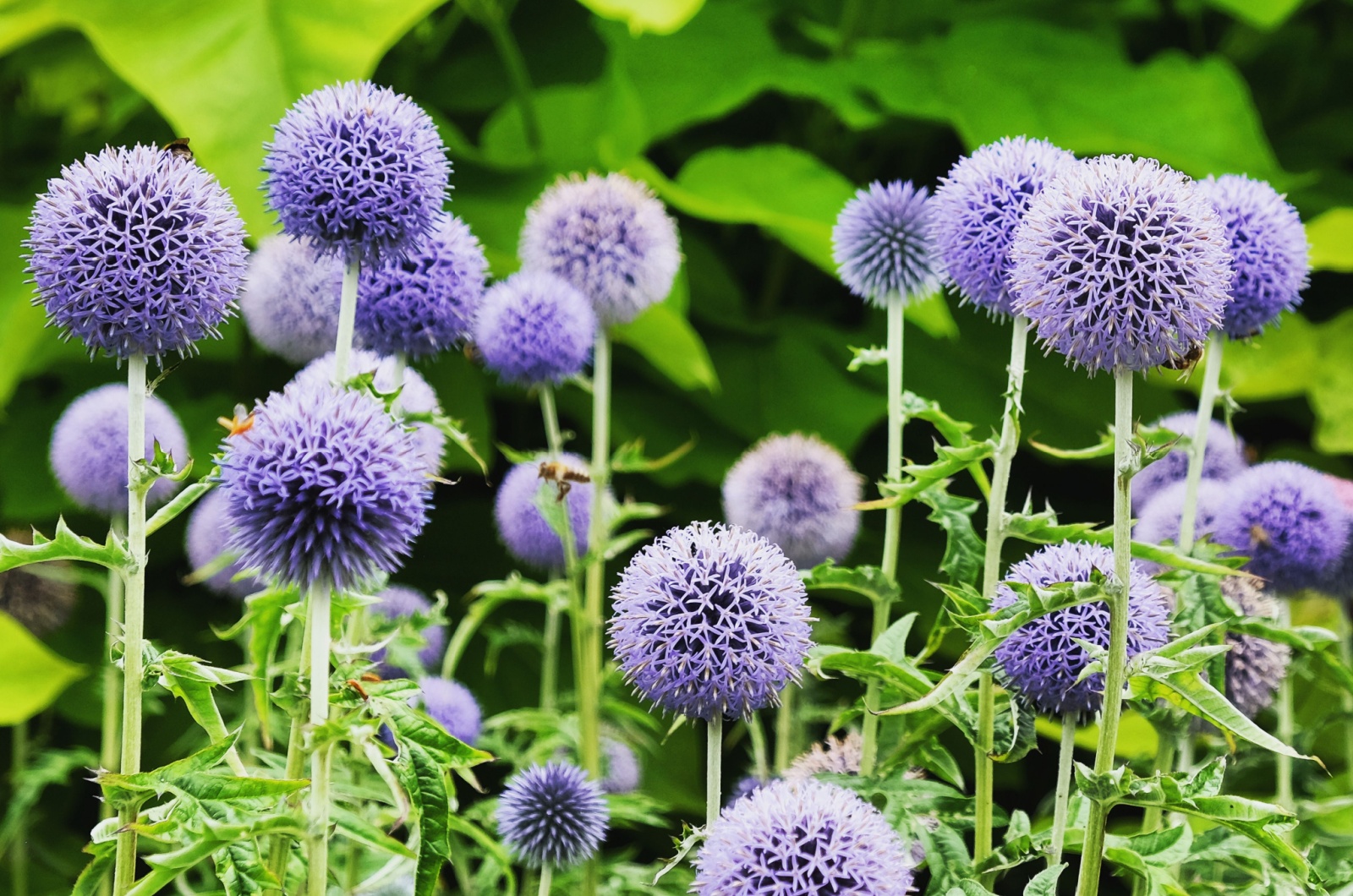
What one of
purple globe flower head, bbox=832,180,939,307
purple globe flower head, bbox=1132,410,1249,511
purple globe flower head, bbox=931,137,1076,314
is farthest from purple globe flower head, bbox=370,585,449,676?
purple globe flower head, bbox=1132,410,1249,511

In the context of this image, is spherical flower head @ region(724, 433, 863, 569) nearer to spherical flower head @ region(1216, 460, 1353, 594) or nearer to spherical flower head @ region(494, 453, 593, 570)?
spherical flower head @ region(494, 453, 593, 570)

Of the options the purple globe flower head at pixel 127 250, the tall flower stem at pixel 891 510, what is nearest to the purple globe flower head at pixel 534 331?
the tall flower stem at pixel 891 510

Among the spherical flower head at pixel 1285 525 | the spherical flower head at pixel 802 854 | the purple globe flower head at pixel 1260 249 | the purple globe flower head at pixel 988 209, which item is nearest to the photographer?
the spherical flower head at pixel 802 854

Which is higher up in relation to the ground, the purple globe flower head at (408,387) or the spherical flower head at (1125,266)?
the spherical flower head at (1125,266)

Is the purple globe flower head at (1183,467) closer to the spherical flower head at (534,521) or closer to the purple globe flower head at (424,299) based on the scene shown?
the spherical flower head at (534,521)

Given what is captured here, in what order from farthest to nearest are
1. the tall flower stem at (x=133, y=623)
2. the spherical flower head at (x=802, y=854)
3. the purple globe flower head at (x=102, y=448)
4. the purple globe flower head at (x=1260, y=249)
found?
the purple globe flower head at (x=102, y=448) < the purple globe flower head at (x=1260, y=249) < the tall flower stem at (x=133, y=623) < the spherical flower head at (x=802, y=854)

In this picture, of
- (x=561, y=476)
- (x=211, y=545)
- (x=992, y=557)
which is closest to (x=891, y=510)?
(x=992, y=557)
